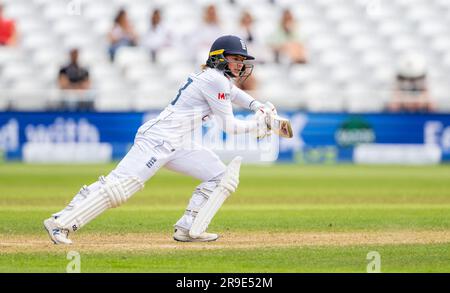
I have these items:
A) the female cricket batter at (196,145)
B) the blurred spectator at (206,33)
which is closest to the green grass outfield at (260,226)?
the female cricket batter at (196,145)

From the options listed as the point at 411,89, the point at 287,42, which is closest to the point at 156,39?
the point at 287,42

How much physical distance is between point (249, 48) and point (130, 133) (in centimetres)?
256

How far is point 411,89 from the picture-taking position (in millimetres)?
18812

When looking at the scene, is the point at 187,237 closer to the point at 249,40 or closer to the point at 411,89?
the point at 249,40

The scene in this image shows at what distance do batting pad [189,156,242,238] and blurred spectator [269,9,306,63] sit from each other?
Result: 38.1 ft

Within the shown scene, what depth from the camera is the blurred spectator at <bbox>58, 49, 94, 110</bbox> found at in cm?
1823

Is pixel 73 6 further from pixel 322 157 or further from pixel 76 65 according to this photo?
pixel 322 157

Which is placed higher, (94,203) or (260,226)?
(94,203)

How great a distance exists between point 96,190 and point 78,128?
10.4m

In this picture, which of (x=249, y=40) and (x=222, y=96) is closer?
(x=222, y=96)

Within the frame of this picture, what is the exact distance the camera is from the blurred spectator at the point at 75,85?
18234mm

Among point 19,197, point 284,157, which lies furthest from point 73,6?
point 284,157

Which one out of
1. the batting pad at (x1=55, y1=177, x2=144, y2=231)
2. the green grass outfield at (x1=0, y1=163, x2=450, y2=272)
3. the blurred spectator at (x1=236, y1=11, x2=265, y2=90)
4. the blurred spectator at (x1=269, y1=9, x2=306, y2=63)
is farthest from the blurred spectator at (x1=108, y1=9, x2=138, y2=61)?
the batting pad at (x1=55, y1=177, x2=144, y2=231)

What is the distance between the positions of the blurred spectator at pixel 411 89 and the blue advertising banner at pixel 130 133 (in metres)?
0.34
